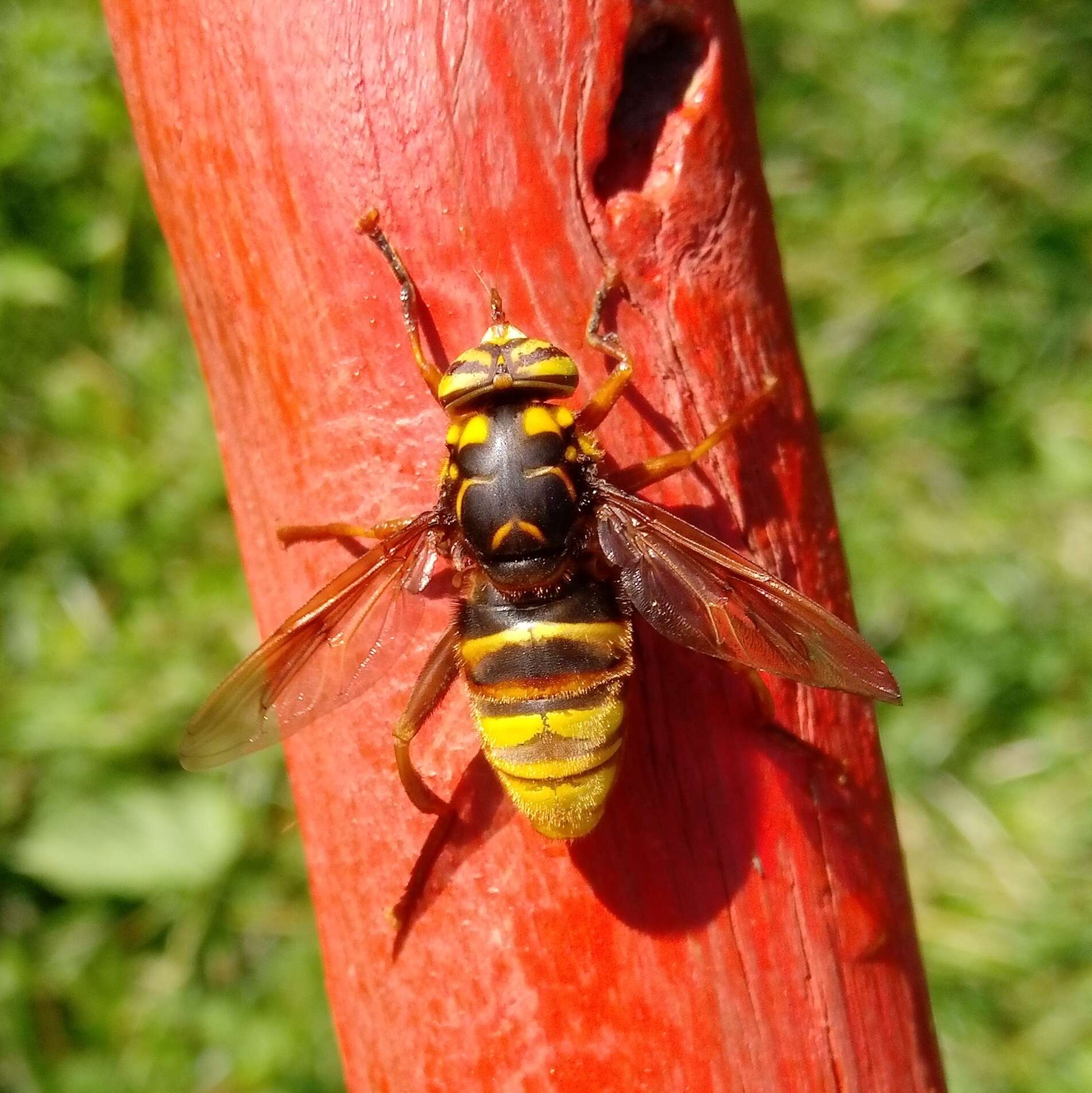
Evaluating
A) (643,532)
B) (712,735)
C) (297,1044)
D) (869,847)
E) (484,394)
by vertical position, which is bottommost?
(297,1044)

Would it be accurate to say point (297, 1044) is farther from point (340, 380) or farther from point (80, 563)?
point (340, 380)

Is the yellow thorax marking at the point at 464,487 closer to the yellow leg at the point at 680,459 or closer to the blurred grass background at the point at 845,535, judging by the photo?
the yellow leg at the point at 680,459

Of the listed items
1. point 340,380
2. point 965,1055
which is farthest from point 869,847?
point 965,1055

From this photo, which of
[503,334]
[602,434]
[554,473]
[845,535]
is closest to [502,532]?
[554,473]

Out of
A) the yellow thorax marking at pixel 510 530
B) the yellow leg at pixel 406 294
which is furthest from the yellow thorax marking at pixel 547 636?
the yellow leg at pixel 406 294

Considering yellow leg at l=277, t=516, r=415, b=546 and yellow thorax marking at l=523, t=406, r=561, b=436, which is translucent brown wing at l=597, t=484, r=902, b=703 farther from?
yellow leg at l=277, t=516, r=415, b=546

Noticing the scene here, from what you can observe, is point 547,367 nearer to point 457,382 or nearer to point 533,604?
point 457,382
